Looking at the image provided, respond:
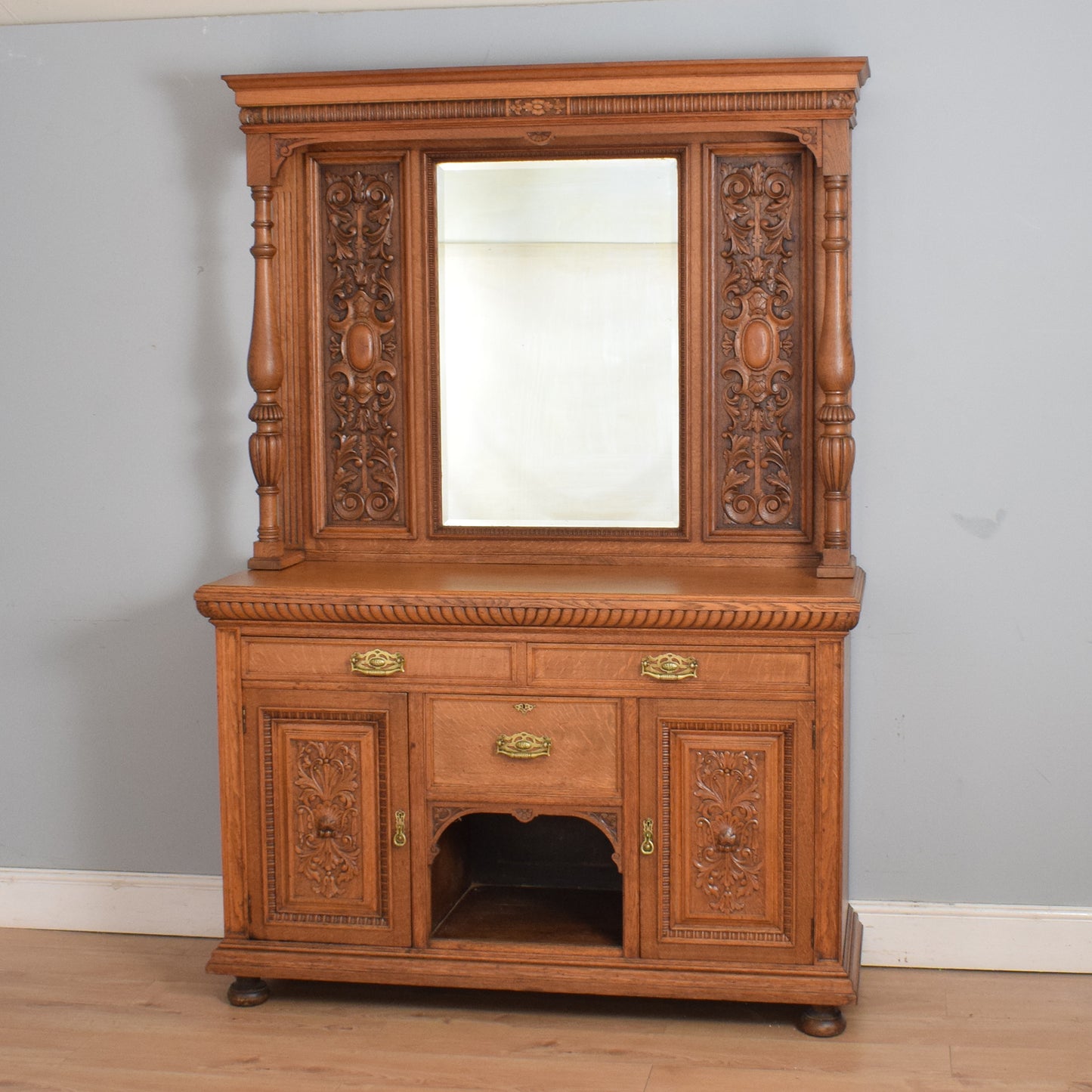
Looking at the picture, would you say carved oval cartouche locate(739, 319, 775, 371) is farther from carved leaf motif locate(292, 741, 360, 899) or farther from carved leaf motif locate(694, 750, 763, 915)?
carved leaf motif locate(292, 741, 360, 899)

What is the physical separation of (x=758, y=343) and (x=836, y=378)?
0.27m

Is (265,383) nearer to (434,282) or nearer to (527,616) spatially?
(434,282)

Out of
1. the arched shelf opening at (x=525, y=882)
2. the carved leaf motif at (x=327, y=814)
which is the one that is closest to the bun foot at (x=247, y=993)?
the carved leaf motif at (x=327, y=814)

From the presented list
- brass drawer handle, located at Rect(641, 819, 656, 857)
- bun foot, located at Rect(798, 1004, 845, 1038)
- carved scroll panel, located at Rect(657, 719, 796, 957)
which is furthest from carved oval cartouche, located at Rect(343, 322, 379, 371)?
bun foot, located at Rect(798, 1004, 845, 1038)

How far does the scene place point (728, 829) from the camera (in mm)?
3203

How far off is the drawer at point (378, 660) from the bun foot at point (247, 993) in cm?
78

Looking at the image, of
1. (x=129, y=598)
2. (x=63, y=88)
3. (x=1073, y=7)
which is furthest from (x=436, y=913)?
(x=1073, y=7)

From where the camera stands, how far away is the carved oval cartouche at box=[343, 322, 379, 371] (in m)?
3.69

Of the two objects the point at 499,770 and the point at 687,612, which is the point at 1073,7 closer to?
the point at 687,612

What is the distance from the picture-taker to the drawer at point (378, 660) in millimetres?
3244

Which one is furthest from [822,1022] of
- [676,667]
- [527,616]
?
[527,616]

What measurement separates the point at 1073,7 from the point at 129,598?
289 centimetres

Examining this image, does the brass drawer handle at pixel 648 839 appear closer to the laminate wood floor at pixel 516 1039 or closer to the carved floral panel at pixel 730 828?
the carved floral panel at pixel 730 828

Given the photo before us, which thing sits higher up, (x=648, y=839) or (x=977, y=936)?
(x=648, y=839)
